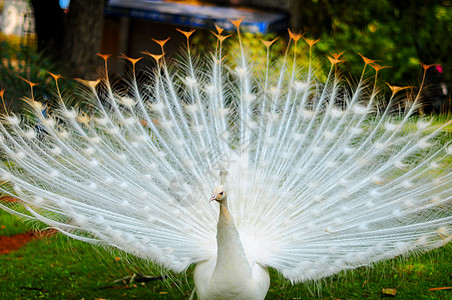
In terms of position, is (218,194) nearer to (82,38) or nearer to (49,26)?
(82,38)

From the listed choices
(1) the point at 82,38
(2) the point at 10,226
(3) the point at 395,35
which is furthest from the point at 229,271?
(3) the point at 395,35

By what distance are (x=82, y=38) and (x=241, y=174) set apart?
462 centimetres

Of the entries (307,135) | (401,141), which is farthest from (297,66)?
(401,141)

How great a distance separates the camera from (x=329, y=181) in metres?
3.70

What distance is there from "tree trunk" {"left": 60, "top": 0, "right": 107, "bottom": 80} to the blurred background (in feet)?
0.05

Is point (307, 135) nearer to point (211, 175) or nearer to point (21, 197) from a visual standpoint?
point (211, 175)

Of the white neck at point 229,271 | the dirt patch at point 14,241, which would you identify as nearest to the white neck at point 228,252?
the white neck at point 229,271

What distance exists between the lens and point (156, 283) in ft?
15.2

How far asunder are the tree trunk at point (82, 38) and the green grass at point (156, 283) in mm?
3377

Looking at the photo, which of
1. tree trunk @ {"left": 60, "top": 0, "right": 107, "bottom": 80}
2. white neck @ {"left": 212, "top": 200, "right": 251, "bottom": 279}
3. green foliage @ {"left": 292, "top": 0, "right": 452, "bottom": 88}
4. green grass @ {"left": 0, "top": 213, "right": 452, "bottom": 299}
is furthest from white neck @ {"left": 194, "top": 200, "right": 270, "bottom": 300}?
green foliage @ {"left": 292, "top": 0, "right": 452, "bottom": 88}

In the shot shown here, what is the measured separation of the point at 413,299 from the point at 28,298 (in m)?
3.04

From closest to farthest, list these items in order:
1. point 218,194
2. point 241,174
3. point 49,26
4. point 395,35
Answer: point 218,194, point 241,174, point 49,26, point 395,35

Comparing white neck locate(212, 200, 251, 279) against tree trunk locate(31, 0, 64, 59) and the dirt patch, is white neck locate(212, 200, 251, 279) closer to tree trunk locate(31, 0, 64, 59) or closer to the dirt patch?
the dirt patch

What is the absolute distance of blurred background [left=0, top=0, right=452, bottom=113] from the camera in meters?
7.54
